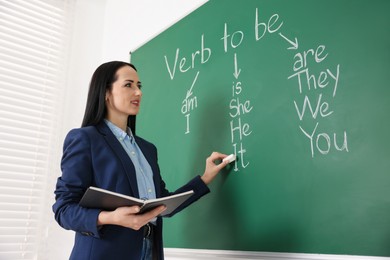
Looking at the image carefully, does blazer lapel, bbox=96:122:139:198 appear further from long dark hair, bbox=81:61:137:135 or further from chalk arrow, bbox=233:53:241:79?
chalk arrow, bbox=233:53:241:79

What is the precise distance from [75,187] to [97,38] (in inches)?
87.2

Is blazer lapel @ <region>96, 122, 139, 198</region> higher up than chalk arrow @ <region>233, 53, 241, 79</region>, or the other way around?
chalk arrow @ <region>233, 53, 241, 79</region>

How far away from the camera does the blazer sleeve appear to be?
51.3 inches

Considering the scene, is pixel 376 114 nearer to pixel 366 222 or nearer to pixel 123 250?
pixel 366 222

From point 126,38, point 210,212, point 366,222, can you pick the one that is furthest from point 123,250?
point 126,38

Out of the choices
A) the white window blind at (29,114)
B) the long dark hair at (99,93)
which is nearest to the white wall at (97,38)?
the white window blind at (29,114)

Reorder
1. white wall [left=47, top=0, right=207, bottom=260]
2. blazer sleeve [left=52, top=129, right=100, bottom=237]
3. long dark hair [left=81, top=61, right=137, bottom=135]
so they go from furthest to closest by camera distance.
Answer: white wall [left=47, top=0, right=207, bottom=260]
long dark hair [left=81, top=61, right=137, bottom=135]
blazer sleeve [left=52, top=129, right=100, bottom=237]

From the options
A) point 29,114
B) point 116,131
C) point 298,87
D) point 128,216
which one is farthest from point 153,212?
point 29,114

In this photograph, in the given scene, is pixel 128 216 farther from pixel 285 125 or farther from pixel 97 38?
pixel 97 38

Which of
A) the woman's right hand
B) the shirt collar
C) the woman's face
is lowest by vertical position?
the woman's right hand

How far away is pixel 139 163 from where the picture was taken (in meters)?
1.60

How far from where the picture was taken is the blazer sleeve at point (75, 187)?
1304 millimetres

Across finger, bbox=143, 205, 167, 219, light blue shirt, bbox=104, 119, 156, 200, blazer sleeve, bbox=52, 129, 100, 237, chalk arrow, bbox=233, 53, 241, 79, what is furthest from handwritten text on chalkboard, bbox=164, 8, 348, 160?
blazer sleeve, bbox=52, 129, 100, 237

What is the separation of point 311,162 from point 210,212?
59 cm
